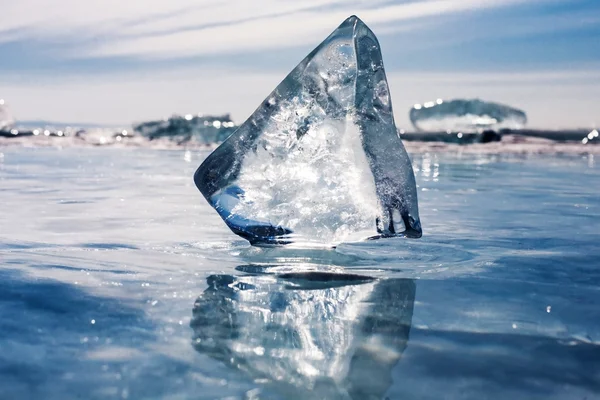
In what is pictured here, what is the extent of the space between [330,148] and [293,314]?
3.31 feet

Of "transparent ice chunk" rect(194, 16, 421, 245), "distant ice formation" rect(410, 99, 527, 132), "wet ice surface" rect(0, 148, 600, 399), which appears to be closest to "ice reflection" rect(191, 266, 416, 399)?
"wet ice surface" rect(0, 148, 600, 399)

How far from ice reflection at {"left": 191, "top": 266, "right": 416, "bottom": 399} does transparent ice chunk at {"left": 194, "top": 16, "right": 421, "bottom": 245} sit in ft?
1.53

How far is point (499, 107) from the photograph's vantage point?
29.8m

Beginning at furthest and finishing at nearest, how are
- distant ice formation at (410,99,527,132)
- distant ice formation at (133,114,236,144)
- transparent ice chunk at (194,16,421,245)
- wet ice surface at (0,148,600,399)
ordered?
1. distant ice formation at (410,99,527,132)
2. distant ice formation at (133,114,236,144)
3. transparent ice chunk at (194,16,421,245)
4. wet ice surface at (0,148,600,399)

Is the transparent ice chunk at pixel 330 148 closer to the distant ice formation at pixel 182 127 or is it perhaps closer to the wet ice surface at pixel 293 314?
the wet ice surface at pixel 293 314

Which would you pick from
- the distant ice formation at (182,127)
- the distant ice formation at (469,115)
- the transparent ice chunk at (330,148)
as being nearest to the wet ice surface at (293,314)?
the transparent ice chunk at (330,148)

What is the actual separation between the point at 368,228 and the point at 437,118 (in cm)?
2924

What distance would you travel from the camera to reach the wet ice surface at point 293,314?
1.34 metres

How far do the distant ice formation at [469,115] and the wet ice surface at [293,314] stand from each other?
2745 cm

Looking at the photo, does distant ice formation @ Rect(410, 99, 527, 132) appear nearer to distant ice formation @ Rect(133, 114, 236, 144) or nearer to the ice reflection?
distant ice formation @ Rect(133, 114, 236, 144)

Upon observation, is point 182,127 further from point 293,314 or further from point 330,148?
point 293,314

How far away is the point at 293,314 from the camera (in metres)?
1.79

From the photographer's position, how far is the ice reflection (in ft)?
Result: 4.43

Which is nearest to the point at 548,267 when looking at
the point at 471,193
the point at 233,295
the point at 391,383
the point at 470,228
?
the point at 470,228
